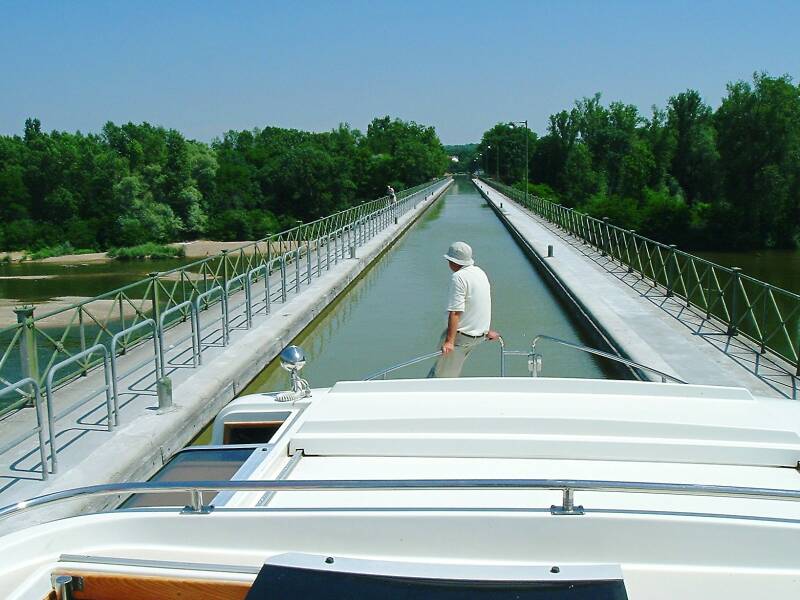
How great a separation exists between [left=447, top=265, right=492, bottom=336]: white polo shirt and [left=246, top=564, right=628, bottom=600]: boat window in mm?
4035

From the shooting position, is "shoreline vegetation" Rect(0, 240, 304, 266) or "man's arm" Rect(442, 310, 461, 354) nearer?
"man's arm" Rect(442, 310, 461, 354)

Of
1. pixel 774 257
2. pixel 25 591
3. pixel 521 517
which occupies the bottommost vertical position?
pixel 774 257

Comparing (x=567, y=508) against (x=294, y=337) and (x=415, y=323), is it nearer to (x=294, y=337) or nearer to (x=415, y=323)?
(x=294, y=337)

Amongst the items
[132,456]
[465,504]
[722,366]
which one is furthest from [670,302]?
[465,504]

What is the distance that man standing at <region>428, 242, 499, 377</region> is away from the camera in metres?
5.96

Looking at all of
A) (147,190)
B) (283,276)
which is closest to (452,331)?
(283,276)

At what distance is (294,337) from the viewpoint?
37.4ft

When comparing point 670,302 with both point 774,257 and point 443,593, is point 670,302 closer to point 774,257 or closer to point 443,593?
point 443,593

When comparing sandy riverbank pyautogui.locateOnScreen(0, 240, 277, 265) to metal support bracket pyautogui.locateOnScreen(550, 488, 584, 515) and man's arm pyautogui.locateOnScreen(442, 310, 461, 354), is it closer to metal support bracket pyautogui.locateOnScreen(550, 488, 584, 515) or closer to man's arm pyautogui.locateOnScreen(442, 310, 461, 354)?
man's arm pyautogui.locateOnScreen(442, 310, 461, 354)

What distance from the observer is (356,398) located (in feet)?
12.8

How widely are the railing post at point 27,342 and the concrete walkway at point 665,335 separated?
5557mm

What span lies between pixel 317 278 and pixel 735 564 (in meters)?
13.9

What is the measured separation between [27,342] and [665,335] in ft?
25.2

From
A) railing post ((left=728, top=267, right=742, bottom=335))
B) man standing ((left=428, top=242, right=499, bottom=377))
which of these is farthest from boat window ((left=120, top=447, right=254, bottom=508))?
railing post ((left=728, top=267, right=742, bottom=335))
